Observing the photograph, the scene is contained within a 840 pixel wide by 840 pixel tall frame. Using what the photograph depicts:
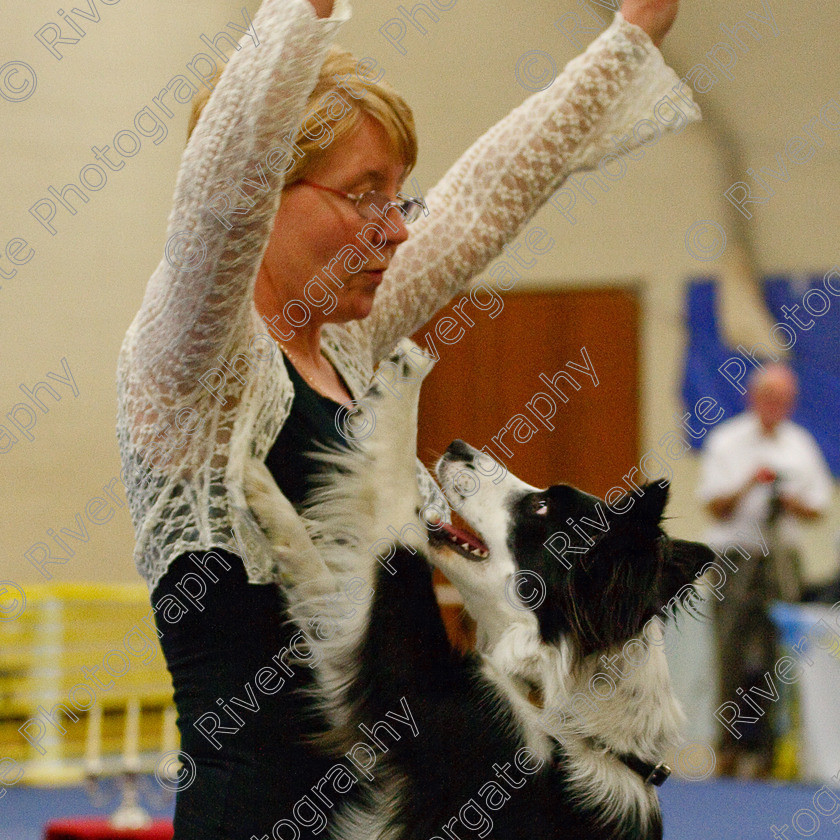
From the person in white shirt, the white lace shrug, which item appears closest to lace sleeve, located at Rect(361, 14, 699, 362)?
the white lace shrug

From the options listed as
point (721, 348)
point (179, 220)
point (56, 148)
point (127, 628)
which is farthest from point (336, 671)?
point (721, 348)

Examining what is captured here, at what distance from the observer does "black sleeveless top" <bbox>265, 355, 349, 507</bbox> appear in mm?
1021

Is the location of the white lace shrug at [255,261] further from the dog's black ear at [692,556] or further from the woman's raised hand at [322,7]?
the dog's black ear at [692,556]

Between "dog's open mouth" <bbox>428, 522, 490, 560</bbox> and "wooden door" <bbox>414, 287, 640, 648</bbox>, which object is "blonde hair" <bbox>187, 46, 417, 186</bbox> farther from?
"wooden door" <bbox>414, 287, 640, 648</bbox>

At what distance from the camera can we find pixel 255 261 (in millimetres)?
892

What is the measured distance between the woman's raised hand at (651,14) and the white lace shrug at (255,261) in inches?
0.6

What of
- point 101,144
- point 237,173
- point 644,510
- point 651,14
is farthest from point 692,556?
point 101,144

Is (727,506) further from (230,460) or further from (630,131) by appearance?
(230,460)

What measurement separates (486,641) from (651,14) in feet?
2.90

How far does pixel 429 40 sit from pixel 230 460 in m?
3.42

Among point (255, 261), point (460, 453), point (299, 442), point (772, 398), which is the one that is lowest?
point (772, 398)

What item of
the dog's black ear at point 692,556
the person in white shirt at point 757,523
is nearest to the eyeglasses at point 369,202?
the dog's black ear at point 692,556

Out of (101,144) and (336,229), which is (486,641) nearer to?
(336,229)

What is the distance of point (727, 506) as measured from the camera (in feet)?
13.3
